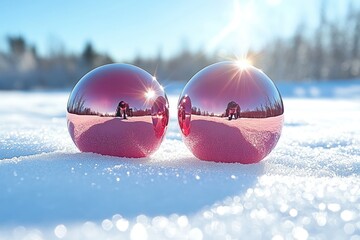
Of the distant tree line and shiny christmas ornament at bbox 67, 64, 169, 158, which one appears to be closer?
shiny christmas ornament at bbox 67, 64, 169, 158

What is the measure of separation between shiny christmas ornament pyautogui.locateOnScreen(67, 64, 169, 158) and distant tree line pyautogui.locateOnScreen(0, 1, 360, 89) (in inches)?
464

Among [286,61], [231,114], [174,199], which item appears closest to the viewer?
[174,199]

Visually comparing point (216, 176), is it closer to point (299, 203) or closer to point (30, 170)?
point (299, 203)

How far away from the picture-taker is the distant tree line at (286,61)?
1694 centimetres

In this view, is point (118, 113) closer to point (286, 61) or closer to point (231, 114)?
point (231, 114)

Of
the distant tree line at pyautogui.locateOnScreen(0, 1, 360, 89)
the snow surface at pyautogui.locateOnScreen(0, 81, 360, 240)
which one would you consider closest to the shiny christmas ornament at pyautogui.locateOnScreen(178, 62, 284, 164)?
the snow surface at pyautogui.locateOnScreen(0, 81, 360, 240)

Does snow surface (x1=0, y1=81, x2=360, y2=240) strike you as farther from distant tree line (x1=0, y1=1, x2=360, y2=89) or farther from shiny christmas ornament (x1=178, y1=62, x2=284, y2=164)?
A: distant tree line (x1=0, y1=1, x2=360, y2=89)

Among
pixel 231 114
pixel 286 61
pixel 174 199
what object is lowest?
pixel 286 61

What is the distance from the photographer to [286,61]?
798 inches

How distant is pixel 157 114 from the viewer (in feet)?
6.26

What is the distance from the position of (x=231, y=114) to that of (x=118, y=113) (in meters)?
0.54

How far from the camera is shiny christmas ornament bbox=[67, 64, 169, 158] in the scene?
1.84 metres

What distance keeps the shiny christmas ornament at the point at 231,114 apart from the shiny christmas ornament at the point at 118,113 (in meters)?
0.16

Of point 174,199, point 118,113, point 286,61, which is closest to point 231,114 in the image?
point 118,113
